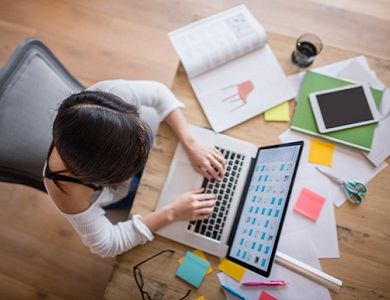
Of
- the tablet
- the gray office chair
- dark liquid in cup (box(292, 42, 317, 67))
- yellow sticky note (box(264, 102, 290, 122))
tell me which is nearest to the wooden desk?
yellow sticky note (box(264, 102, 290, 122))

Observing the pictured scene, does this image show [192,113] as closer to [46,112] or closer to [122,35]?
[46,112]

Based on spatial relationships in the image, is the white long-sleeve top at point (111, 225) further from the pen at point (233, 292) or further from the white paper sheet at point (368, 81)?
the white paper sheet at point (368, 81)

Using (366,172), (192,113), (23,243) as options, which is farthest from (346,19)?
(23,243)

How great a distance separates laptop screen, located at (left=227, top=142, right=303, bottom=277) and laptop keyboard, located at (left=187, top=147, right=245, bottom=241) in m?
0.04

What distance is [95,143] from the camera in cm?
69

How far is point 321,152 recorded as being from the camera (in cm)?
101

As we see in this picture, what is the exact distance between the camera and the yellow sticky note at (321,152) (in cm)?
100

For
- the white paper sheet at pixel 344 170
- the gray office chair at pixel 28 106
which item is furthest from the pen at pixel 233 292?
the gray office chair at pixel 28 106

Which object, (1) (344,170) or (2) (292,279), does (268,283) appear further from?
(1) (344,170)

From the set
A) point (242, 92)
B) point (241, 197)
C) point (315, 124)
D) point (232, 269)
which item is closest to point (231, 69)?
point (242, 92)

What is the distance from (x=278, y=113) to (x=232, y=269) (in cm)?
52

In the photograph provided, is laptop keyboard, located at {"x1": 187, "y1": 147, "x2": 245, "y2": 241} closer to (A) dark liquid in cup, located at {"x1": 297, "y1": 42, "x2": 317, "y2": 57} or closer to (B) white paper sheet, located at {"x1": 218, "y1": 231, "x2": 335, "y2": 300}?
(B) white paper sheet, located at {"x1": 218, "y1": 231, "x2": 335, "y2": 300}

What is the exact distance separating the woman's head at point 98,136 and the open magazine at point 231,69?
1.19ft

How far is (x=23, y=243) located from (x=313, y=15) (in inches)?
78.9
